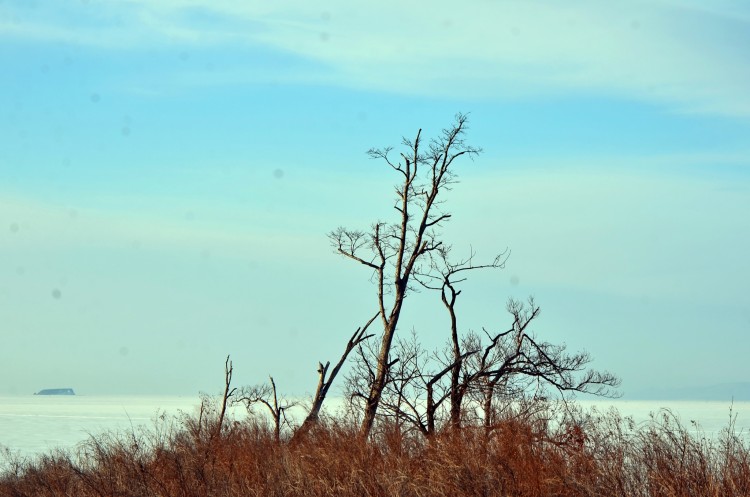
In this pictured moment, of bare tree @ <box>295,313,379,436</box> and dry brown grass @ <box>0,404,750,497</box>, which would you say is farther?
bare tree @ <box>295,313,379,436</box>

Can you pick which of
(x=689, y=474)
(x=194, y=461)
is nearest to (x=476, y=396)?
(x=194, y=461)

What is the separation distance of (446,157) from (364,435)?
1148 cm

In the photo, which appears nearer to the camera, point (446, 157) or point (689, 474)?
point (689, 474)

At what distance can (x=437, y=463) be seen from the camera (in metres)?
15.4

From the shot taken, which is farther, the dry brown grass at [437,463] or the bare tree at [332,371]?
the bare tree at [332,371]

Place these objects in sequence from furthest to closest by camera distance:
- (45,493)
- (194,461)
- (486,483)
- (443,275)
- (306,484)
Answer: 1. (443,275)
2. (45,493)
3. (194,461)
4. (306,484)
5. (486,483)

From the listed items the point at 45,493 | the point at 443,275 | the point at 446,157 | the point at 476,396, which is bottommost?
the point at 45,493

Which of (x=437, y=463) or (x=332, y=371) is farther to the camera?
(x=332, y=371)

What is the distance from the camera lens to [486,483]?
14.9 metres

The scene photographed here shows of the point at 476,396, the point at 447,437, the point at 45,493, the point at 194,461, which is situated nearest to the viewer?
the point at 447,437

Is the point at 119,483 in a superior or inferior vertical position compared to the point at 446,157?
inferior

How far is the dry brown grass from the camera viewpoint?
13.5 metres

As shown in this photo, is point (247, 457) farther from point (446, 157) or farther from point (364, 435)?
point (446, 157)

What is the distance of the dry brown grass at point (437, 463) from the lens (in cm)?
1346
